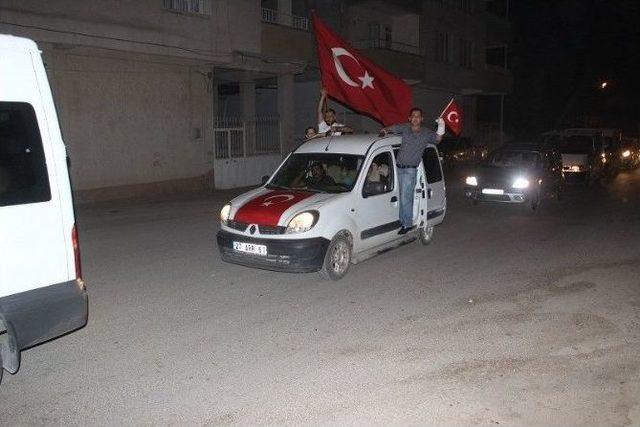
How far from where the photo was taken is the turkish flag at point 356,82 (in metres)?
11.2

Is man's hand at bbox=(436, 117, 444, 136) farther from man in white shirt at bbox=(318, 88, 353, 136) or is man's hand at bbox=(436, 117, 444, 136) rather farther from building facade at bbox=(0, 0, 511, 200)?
building facade at bbox=(0, 0, 511, 200)

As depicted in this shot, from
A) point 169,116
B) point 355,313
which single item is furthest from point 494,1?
point 355,313

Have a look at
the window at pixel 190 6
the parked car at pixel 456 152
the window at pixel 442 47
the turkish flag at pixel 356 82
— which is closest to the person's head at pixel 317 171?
the turkish flag at pixel 356 82

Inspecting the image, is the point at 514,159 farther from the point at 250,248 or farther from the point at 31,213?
the point at 31,213

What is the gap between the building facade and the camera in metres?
14.6

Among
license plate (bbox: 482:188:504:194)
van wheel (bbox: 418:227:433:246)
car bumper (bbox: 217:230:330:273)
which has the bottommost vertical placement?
van wheel (bbox: 418:227:433:246)

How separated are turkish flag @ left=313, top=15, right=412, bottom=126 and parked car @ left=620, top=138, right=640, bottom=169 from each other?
56.6 ft

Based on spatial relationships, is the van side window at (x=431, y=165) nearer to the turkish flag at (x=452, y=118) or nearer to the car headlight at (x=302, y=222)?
the turkish flag at (x=452, y=118)

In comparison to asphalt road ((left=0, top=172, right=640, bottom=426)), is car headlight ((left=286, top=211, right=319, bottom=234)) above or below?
above

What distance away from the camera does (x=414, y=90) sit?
3167 cm

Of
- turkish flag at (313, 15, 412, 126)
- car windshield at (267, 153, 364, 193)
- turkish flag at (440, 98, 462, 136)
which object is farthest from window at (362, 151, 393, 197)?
turkish flag at (313, 15, 412, 126)

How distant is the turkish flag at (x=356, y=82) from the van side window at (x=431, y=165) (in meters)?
1.56

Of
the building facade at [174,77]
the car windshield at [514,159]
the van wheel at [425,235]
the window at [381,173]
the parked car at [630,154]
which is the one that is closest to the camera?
the window at [381,173]

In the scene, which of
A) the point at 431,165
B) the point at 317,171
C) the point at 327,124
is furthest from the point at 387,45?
the point at 317,171
